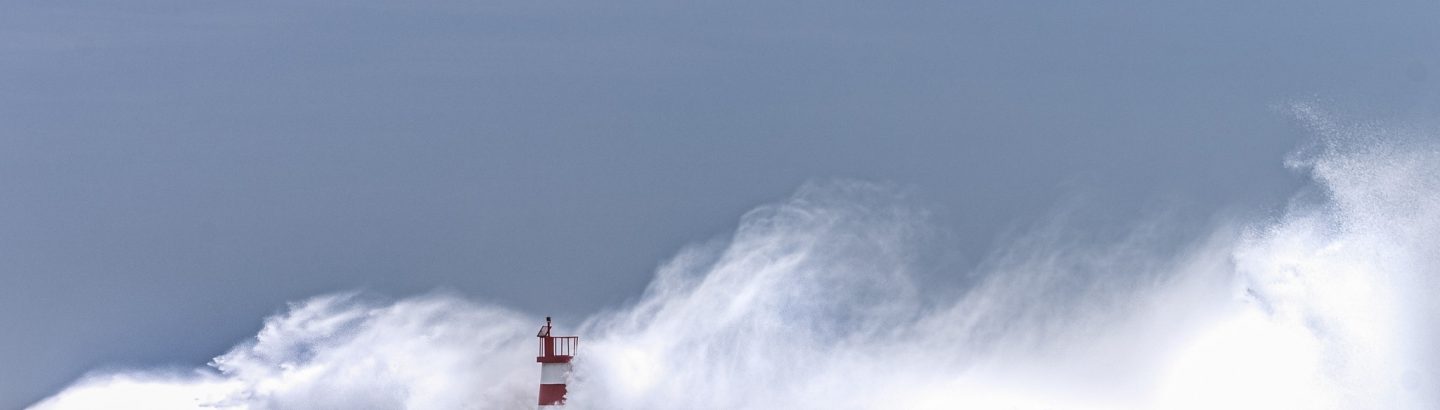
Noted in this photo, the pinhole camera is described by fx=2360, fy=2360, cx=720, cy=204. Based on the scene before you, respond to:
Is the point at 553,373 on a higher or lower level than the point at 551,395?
higher

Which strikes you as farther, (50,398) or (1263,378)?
(50,398)

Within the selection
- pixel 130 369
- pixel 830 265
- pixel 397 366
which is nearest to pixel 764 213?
pixel 830 265

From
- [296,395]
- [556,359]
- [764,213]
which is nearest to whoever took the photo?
[556,359]

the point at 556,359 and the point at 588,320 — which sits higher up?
the point at 588,320

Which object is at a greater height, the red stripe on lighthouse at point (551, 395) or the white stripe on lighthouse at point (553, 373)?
the white stripe on lighthouse at point (553, 373)

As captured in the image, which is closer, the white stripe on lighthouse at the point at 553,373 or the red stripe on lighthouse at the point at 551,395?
the red stripe on lighthouse at the point at 551,395

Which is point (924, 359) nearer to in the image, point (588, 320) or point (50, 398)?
point (588, 320)

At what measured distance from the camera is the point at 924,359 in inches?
2442

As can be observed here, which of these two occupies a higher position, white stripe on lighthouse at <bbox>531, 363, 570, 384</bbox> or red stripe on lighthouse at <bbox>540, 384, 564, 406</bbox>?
white stripe on lighthouse at <bbox>531, 363, 570, 384</bbox>

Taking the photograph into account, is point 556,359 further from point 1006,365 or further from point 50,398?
point 50,398

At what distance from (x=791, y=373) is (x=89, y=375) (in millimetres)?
20159

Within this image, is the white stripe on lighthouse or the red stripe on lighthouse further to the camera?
the white stripe on lighthouse

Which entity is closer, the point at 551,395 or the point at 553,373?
the point at 551,395

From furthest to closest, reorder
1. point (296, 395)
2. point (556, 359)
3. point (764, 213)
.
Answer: point (764, 213) → point (296, 395) → point (556, 359)
